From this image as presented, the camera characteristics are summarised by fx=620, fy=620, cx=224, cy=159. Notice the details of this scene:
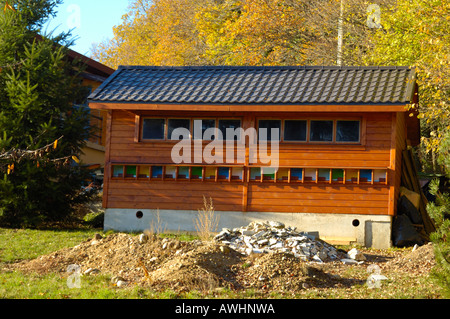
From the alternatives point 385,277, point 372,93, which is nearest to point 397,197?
point 372,93

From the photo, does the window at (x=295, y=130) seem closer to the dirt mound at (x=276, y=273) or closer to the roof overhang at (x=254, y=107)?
the roof overhang at (x=254, y=107)

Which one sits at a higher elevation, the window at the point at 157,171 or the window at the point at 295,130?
the window at the point at 295,130

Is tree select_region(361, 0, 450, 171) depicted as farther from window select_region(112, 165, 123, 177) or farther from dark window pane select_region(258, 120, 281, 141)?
window select_region(112, 165, 123, 177)

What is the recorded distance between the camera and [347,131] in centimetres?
1523

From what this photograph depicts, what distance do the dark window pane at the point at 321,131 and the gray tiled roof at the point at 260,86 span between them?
0.69 metres

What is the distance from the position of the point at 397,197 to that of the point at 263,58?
41.6 feet

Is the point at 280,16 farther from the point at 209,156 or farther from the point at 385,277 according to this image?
the point at 385,277

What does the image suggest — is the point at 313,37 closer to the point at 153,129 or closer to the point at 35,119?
the point at 153,129

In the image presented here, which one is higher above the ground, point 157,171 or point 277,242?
point 157,171

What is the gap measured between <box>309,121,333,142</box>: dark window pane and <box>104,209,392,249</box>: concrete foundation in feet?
6.14

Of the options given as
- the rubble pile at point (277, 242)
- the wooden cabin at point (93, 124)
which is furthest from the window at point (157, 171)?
the wooden cabin at point (93, 124)

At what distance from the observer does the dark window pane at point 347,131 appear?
49.9 ft

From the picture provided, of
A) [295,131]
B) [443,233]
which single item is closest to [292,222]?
[295,131]

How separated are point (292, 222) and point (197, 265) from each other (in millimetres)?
6083
